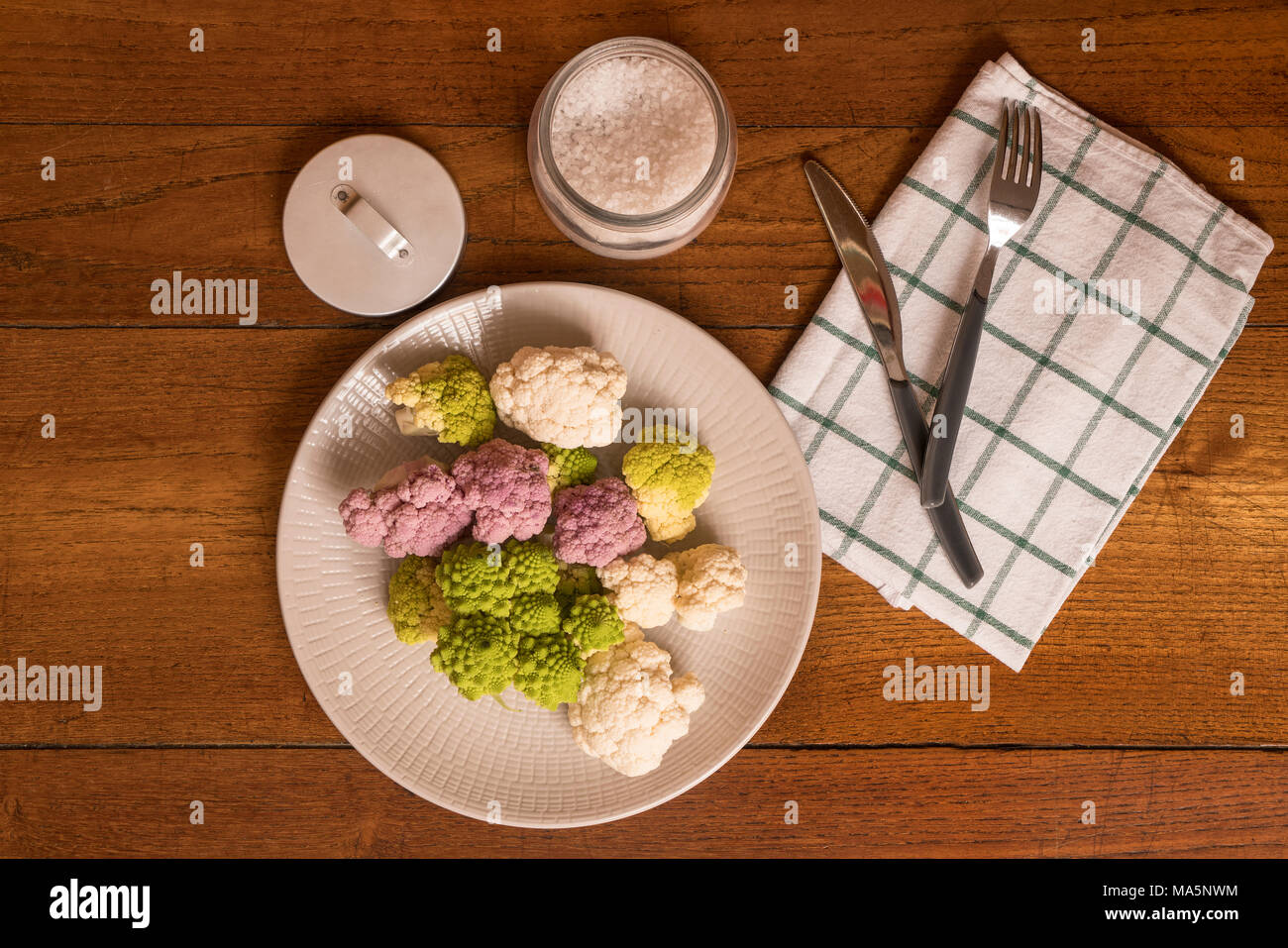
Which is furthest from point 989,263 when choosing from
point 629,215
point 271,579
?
point 271,579

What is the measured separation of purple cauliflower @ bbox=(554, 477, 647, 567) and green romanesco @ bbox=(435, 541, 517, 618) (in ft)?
0.21

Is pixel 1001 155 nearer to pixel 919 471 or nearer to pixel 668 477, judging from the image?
pixel 919 471

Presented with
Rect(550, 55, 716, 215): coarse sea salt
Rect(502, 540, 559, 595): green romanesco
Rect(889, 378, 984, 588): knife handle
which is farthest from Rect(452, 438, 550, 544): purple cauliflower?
Rect(889, 378, 984, 588): knife handle

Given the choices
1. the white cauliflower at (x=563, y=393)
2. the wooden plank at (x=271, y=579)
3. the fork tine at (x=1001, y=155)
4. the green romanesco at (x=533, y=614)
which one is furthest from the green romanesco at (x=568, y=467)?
the fork tine at (x=1001, y=155)

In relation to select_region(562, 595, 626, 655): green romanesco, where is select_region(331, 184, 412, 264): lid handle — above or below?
above

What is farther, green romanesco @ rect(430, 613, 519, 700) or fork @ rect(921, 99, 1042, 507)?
fork @ rect(921, 99, 1042, 507)

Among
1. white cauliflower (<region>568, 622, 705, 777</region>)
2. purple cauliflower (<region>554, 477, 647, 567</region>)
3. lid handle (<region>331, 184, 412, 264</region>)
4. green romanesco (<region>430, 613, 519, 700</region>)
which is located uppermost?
lid handle (<region>331, 184, 412, 264</region>)

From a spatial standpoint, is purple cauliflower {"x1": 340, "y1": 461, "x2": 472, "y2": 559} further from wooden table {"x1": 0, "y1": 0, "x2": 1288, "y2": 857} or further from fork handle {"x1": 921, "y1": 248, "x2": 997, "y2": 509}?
fork handle {"x1": 921, "y1": 248, "x2": 997, "y2": 509}

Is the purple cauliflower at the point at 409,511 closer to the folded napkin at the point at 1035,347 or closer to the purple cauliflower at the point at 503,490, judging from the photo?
the purple cauliflower at the point at 503,490

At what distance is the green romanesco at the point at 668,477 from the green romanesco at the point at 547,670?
6.5 inches

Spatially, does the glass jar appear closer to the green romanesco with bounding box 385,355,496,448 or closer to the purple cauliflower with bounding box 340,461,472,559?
the green romanesco with bounding box 385,355,496,448

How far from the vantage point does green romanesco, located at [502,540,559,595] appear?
0.80 m

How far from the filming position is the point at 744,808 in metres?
0.96

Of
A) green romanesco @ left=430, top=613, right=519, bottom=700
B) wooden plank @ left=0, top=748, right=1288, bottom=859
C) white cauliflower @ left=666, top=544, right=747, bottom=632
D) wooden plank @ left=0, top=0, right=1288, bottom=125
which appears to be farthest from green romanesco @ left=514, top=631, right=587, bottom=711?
wooden plank @ left=0, top=0, right=1288, bottom=125
